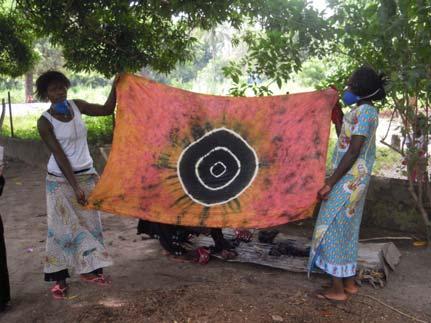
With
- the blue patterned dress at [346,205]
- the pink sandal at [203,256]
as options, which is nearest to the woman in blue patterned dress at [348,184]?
the blue patterned dress at [346,205]

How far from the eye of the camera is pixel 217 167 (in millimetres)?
3744

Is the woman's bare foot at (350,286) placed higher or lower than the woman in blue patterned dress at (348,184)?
lower

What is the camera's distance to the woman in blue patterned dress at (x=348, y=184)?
314 cm

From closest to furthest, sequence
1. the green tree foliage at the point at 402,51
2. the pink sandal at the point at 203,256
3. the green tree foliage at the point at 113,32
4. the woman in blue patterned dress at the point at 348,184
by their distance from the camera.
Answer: the woman in blue patterned dress at the point at 348,184 < the green tree foliage at the point at 402,51 < the pink sandal at the point at 203,256 < the green tree foliage at the point at 113,32

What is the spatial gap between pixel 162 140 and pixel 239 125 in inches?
24.3

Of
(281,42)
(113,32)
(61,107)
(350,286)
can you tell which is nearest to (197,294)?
(350,286)

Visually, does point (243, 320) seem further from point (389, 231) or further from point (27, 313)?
point (389, 231)

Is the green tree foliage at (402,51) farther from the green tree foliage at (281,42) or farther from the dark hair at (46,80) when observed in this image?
the dark hair at (46,80)

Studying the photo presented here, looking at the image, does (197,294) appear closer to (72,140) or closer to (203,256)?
(203,256)

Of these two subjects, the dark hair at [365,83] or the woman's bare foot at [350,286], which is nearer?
the dark hair at [365,83]

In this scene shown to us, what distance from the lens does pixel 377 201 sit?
17.0ft

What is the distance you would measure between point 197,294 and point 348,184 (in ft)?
4.39

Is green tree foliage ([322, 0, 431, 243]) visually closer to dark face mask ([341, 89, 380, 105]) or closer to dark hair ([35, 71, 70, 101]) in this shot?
dark face mask ([341, 89, 380, 105])

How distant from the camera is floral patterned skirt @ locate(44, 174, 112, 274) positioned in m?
3.38
